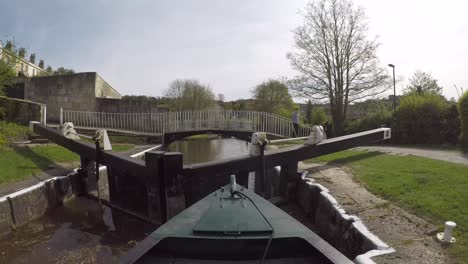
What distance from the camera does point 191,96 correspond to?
→ 27.4 m

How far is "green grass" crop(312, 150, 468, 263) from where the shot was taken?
4.45 metres

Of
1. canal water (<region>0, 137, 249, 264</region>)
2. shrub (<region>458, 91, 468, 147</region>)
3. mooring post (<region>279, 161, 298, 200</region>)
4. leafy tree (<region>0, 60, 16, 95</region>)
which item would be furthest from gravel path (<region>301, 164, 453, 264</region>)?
leafy tree (<region>0, 60, 16, 95</region>)

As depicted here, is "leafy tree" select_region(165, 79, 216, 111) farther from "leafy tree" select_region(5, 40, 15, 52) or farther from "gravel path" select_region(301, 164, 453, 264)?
"gravel path" select_region(301, 164, 453, 264)

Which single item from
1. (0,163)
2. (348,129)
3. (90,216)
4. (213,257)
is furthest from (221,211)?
(348,129)

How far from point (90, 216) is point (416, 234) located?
661cm

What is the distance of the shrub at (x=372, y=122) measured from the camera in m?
17.0

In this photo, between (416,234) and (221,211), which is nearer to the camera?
(221,211)

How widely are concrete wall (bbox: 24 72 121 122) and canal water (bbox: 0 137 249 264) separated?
36.1ft

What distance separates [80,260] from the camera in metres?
5.18

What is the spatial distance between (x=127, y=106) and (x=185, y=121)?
3660 mm

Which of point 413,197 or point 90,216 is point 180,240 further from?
point 90,216

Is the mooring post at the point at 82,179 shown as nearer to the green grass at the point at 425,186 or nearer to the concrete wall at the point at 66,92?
the green grass at the point at 425,186

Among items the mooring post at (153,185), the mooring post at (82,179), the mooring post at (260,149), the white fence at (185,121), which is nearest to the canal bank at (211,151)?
the white fence at (185,121)

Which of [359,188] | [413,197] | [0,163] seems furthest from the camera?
[0,163]
